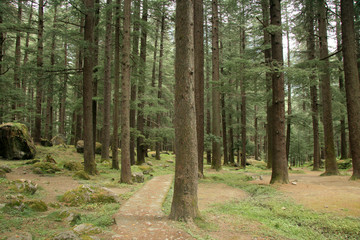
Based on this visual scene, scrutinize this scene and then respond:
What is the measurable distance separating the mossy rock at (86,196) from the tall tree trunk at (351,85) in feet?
33.3

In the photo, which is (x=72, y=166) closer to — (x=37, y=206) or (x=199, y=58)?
(x=37, y=206)

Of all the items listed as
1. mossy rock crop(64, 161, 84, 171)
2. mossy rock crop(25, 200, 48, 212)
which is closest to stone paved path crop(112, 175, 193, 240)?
mossy rock crop(25, 200, 48, 212)

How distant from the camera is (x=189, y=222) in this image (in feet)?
14.8

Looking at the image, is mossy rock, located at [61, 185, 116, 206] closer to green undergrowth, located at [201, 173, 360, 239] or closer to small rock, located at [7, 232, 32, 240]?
small rock, located at [7, 232, 32, 240]

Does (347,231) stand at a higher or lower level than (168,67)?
lower

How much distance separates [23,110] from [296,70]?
16.2m

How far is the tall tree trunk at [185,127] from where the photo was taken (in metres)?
4.67

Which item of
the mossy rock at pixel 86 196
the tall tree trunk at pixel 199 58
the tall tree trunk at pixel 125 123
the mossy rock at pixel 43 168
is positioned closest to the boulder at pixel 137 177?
the tall tree trunk at pixel 125 123

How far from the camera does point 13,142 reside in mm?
12141

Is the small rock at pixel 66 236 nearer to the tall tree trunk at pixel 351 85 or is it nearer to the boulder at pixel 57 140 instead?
the tall tree trunk at pixel 351 85

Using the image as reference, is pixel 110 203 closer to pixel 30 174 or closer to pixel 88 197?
pixel 88 197

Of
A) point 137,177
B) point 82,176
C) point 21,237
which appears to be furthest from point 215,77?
point 21,237

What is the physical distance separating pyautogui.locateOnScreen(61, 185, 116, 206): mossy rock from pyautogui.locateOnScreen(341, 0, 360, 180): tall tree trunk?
10.2 meters

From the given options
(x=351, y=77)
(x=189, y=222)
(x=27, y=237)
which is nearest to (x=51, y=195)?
(x=27, y=237)
